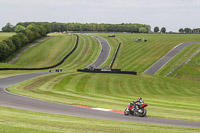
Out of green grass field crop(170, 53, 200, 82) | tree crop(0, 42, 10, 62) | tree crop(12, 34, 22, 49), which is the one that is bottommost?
green grass field crop(170, 53, 200, 82)

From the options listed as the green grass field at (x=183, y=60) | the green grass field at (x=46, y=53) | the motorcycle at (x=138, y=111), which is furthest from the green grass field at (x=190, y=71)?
the motorcycle at (x=138, y=111)

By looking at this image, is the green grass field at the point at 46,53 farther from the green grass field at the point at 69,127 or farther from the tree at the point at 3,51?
the green grass field at the point at 69,127

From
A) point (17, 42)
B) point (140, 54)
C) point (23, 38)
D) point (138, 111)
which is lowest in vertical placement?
point (140, 54)

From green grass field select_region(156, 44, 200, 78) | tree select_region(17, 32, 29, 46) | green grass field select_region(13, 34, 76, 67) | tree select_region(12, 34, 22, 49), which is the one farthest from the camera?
tree select_region(17, 32, 29, 46)

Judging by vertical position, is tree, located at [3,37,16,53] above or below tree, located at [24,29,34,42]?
below

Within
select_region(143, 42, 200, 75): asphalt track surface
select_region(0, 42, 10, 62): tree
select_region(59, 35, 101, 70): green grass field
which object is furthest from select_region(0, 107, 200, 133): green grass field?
select_region(0, 42, 10, 62): tree

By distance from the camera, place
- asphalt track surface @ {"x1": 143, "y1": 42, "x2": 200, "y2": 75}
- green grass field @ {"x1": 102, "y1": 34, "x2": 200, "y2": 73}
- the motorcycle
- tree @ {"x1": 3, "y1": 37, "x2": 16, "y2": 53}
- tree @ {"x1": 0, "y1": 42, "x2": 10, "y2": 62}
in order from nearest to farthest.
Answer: the motorcycle
asphalt track surface @ {"x1": 143, "y1": 42, "x2": 200, "y2": 75}
green grass field @ {"x1": 102, "y1": 34, "x2": 200, "y2": 73}
tree @ {"x1": 0, "y1": 42, "x2": 10, "y2": 62}
tree @ {"x1": 3, "y1": 37, "x2": 16, "y2": 53}

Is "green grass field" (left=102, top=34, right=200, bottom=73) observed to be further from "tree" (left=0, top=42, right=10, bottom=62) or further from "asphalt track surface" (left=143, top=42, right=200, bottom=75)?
"tree" (left=0, top=42, right=10, bottom=62)

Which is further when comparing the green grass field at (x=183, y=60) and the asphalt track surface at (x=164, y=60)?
the asphalt track surface at (x=164, y=60)

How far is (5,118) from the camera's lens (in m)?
19.5

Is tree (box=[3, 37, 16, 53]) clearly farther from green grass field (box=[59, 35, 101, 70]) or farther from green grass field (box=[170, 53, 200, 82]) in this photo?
green grass field (box=[170, 53, 200, 82])

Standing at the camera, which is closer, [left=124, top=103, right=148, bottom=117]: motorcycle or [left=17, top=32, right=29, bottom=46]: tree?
[left=124, top=103, right=148, bottom=117]: motorcycle

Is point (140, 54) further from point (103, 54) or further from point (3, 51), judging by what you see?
point (3, 51)

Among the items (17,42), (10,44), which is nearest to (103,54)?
(10,44)
